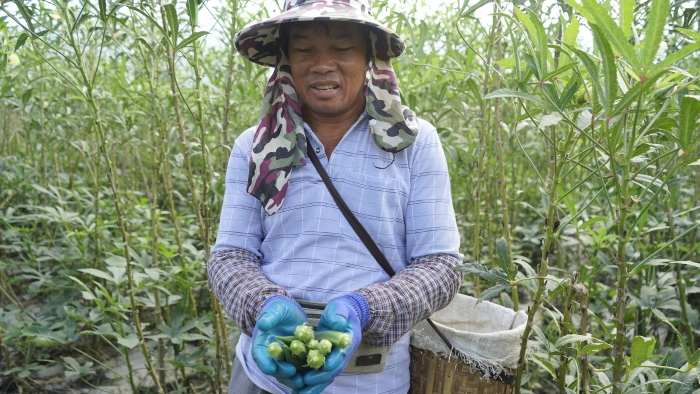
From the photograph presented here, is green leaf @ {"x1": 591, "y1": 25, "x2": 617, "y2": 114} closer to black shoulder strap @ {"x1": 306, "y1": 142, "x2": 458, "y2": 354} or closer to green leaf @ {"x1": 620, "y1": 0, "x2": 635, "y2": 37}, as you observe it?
green leaf @ {"x1": 620, "y1": 0, "x2": 635, "y2": 37}

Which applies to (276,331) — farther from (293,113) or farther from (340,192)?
(293,113)

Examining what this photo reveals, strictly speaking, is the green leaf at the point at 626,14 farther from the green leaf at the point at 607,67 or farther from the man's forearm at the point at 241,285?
the man's forearm at the point at 241,285

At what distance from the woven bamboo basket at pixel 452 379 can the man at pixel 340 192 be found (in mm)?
50

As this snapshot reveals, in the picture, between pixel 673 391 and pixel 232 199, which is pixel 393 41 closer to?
pixel 232 199

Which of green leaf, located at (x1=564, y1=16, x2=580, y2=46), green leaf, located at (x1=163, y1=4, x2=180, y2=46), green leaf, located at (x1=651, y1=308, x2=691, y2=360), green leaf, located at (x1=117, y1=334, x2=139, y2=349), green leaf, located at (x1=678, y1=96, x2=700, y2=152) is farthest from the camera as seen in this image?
green leaf, located at (x1=117, y1=334, x2=139, y2=349)

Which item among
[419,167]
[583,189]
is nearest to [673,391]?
[419,167]

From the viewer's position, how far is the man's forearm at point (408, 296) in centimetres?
129

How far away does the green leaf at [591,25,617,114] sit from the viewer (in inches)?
34.4

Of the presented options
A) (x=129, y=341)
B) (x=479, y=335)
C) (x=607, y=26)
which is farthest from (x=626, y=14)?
(x=129, y=341)

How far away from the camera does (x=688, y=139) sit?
3.35 feet

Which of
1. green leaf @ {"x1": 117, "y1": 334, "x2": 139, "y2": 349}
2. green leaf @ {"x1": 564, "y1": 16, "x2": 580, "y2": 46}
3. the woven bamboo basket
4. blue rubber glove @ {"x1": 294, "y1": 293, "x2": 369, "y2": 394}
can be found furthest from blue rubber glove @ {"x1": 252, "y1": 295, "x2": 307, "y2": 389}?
green leaf @ {"x1": 117, "y1": 334, "x2": 139, "y2": 349}

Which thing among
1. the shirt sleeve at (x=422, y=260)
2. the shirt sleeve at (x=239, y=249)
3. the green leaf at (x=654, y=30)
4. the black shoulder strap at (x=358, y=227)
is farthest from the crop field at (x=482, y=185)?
the shirt sleeve at (x=239, y=249)

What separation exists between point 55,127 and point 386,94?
2.39 meters

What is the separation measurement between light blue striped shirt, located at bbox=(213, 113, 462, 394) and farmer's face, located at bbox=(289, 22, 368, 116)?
0.09m
